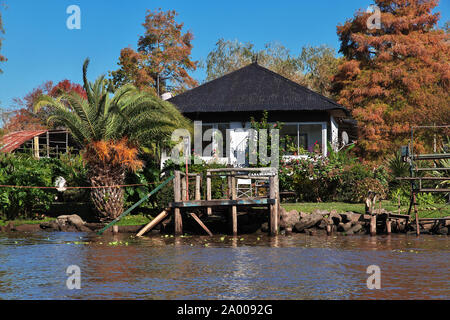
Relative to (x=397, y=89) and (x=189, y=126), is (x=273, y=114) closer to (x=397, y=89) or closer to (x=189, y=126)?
(x=189, y=126)

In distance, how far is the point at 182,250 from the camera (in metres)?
18.1

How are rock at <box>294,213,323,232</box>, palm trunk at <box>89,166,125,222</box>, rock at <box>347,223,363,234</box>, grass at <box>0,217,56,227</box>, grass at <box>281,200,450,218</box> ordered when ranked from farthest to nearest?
palm trunk at <box>89,166,125,222</box> → grass at <box>0,217,56,227</box> → grass at <box>281,200,450,218</box> → rock at <box>294,213,323,232</box> → rock at <box>347,223,363,234</box>

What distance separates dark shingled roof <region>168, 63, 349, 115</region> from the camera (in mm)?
30750

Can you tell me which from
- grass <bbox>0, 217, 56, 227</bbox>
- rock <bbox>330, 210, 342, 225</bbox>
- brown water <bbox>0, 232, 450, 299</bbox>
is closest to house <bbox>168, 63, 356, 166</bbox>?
Answer: rock <bbox>330, 210, 342, 225</bbox>

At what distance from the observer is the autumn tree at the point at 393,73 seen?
3788cm

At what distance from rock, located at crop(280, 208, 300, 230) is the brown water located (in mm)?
1068

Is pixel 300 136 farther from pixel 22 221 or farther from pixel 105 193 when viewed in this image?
pixel 22 221

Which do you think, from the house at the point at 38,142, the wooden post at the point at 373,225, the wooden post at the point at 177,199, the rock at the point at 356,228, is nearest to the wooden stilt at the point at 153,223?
the wooden post at the point at 177,199

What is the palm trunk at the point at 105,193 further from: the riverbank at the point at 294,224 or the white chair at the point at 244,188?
the white chair at the point at 244,188

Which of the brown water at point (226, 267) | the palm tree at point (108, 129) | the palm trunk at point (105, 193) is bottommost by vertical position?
the brown water at point (226, 267)

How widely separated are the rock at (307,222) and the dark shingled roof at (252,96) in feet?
29.7

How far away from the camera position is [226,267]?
14836 millimetres

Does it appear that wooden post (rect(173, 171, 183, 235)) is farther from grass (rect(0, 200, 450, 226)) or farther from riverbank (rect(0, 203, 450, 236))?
grass (rect(0, 200, 450, 226))

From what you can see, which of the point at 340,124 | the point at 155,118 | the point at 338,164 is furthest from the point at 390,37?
the point at 155,118
